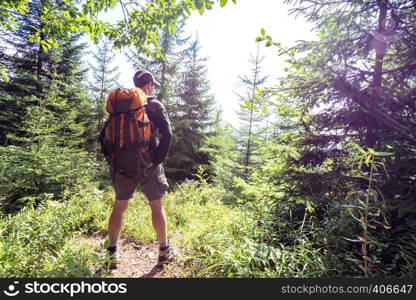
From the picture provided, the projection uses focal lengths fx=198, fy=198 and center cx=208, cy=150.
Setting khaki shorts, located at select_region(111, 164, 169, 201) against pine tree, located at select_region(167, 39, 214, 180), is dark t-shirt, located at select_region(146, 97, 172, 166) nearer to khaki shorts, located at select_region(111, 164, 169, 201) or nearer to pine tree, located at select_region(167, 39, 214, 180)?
khaki shorts, located at select_region(111, 164, 169, 201)

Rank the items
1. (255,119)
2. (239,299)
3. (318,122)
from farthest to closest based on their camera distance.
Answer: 1. (255,119)
2. (318,122)
3. (239,299)

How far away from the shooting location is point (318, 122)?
11.1 feet

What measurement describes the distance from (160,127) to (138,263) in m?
2.17

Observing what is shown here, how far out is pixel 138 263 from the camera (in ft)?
10.2

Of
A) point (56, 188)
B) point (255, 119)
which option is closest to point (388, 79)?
point (255, 119)

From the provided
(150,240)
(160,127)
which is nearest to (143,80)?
(160,127)

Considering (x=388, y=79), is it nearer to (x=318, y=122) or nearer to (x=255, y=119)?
(x=318, y=122)

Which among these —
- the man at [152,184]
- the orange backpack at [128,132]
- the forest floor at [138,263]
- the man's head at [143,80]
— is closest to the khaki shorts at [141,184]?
the man at [152,184]

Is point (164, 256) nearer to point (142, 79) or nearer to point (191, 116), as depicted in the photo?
point (142, 79)

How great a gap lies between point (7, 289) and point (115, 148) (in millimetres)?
1737

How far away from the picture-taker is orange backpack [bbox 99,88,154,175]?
252 centimetres

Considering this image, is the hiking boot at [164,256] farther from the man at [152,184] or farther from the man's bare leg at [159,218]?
the man's bare leg at [159,218]

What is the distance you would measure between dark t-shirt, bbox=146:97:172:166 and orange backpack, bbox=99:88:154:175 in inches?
4.9

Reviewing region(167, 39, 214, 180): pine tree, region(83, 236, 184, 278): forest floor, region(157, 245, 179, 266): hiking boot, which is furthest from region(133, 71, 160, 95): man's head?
region(167, 39, 214, 180): pine tree
